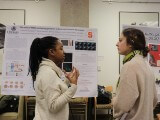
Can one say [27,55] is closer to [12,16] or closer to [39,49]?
[39,49]

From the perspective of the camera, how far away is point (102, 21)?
657cm

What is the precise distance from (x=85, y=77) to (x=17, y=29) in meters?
1.09

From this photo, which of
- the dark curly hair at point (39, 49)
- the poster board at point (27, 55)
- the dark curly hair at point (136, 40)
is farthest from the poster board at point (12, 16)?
the dark curly hair at point (136, 40)

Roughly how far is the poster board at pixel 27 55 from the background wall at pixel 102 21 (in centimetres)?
311

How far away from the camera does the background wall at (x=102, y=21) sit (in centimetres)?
650

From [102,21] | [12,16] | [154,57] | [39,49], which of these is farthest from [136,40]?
[12,16]

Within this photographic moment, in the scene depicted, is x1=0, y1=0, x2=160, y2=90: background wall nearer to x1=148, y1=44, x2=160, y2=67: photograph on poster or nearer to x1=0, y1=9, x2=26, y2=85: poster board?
x1=0, y1=9, x2=26, y2=85: poster board

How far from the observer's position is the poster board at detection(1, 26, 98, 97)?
3.28m

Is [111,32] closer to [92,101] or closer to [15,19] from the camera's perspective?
[92,101]

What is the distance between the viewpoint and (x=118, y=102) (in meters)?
1.82

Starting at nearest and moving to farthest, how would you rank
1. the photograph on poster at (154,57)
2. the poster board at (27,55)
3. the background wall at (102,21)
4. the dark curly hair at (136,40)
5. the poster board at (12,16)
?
the dark curly hair at (136,40) → the poster board at (27,55) → the photograph on poster at (154,57) → the poster board at (12,16) → the background wall at (102,21)

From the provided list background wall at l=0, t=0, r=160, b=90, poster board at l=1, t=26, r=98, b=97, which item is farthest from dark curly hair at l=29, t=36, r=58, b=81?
background wall at l=0, t=0, r=160, b=90

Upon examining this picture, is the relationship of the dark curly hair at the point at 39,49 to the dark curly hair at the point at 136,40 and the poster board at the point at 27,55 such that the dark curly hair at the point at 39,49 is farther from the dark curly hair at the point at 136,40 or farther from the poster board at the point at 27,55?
the poster board at the point at 27,55

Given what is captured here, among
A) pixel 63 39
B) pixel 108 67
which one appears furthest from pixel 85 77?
pixel 108 67
